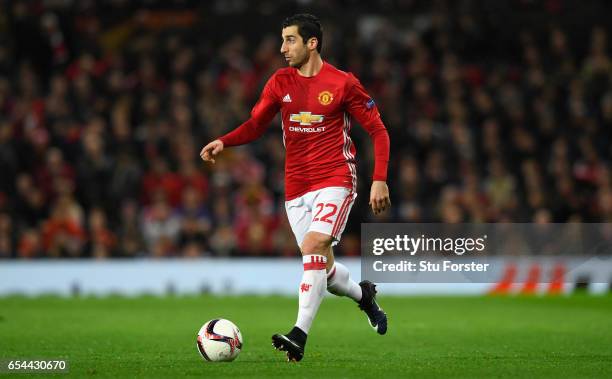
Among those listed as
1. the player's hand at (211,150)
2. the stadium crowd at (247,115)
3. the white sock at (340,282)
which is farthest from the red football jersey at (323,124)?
the stadium crowd at (247,115)

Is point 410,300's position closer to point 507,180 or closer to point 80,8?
point 507,180

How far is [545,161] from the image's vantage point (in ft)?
63.5

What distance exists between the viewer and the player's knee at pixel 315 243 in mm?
8422

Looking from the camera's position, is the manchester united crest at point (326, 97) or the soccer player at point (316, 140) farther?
the manchester united crest at point (326, 97)

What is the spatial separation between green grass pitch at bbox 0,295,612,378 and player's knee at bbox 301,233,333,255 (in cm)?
77

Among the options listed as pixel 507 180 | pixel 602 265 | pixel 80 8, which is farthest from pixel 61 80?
pixel 602 265

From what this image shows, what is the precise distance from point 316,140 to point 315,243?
31.3 inches

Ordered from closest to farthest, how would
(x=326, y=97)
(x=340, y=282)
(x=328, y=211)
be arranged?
(x=328, y=211) → (x=326, y=97) → (x=340, y=282)

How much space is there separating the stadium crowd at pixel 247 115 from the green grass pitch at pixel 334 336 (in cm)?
132

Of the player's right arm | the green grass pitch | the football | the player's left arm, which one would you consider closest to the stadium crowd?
the green grass pitch

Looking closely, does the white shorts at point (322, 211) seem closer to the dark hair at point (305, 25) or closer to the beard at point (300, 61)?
the beard at point (300, 61)

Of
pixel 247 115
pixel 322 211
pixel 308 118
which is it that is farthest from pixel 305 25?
pixel 247 115

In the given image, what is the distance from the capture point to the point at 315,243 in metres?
8.42

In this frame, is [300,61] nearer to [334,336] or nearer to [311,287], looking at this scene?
[311,287]
